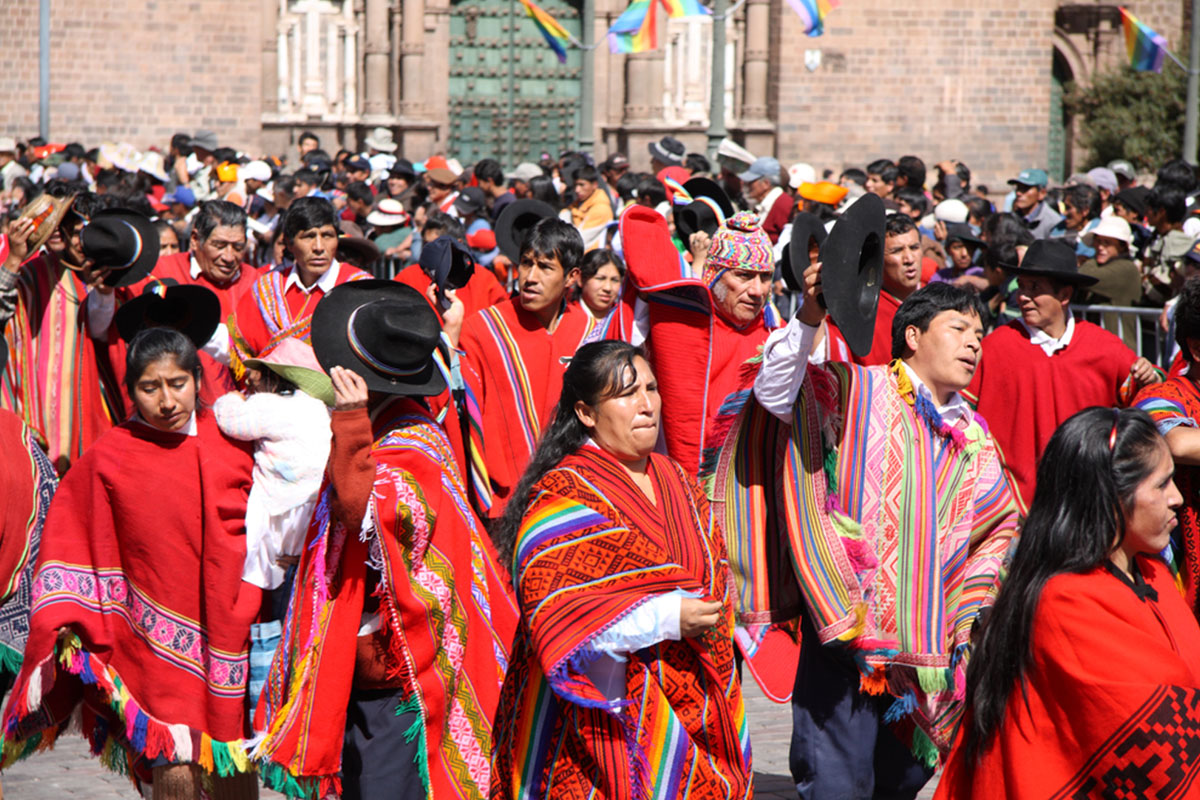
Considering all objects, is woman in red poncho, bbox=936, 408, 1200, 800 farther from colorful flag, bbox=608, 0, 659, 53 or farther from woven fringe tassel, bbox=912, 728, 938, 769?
colorful flag, bbox=608, 0, 659, 53

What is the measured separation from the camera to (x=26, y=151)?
21406 millimetres

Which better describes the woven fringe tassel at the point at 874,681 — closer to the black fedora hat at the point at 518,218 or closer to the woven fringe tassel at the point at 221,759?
the woven fringe tassel at the point at 221,759

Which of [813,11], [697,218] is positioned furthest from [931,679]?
[813,11]

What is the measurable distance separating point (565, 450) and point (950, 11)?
2479cm

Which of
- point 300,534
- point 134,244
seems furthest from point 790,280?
point 134,244

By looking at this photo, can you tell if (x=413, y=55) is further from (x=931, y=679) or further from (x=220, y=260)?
(x=931, y=679)

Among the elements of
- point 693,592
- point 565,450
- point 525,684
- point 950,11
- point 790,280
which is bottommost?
point 525,684

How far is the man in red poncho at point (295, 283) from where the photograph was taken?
7.18 m

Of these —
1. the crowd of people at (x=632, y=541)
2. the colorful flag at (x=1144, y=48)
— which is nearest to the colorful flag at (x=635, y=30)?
the colorful flag at (x=1144, y=48)

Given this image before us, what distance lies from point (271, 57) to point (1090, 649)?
25.2 m

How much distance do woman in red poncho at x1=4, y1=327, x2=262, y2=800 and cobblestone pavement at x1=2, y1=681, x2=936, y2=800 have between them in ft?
4.07

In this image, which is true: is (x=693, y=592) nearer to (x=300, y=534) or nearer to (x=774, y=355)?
(x=774, y=355)

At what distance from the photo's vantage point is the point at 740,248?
5.47 metres

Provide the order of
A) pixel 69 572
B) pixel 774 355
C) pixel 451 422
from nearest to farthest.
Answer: pixel 774 355
pixel 69 572
pixel 451 422
